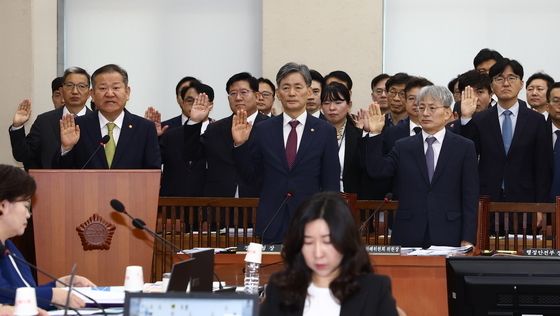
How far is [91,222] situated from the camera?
4547 mm

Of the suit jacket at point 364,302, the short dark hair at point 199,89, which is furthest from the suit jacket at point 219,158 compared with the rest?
the suit jacket at point 364,302

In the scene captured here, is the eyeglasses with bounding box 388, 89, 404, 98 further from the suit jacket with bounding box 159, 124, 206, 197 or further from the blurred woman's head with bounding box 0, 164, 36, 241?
the blurred woman's head with bounding box 0, 164, 36, 241

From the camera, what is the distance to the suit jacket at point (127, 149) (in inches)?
210

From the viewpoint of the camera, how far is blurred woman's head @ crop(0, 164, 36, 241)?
3.77m

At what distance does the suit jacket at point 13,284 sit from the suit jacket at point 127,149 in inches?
58.1

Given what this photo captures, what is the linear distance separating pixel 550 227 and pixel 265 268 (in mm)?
1860

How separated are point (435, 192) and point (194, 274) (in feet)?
7.63

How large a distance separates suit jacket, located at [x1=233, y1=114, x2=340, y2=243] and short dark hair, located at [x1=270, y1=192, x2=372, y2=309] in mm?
2316

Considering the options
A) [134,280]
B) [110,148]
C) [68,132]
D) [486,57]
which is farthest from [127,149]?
[486,57]

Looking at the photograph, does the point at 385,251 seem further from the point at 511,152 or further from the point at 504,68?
the point at 504,68

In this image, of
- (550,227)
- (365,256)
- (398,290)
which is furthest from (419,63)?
(365,256)

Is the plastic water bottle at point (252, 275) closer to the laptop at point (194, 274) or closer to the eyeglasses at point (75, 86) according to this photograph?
the laptop at point (194, 274)

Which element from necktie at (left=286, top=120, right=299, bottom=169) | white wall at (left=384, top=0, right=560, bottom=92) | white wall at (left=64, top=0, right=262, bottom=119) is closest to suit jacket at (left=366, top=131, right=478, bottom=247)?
necktie at (left=286, top=120, right=299, bottom=169)

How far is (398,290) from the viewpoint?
4.55 m
